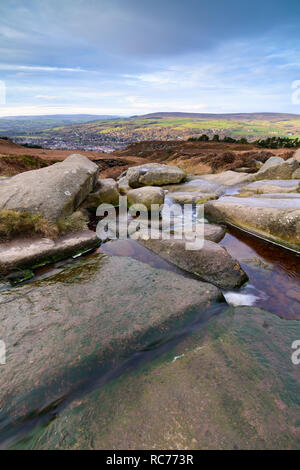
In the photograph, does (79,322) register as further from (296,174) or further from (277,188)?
(296,174)

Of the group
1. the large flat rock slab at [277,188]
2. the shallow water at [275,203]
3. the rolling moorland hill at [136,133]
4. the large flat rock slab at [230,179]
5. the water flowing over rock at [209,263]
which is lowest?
the water flowing over rock at [209,263]

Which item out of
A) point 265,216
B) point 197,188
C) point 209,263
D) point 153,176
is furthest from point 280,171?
point 209,263

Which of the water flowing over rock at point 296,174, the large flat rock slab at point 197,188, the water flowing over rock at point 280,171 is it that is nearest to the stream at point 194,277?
the large flat rock slab at point 197,188

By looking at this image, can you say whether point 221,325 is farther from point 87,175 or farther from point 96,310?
point 87,175

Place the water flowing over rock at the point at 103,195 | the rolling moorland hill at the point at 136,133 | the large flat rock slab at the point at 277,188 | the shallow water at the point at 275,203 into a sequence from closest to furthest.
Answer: the shallow water at the point at 275,203
the water flowing over rock at the point at 103,195
the large flat rock slab at the point at 277,188
the rolling moorland hill at the point at 136,133

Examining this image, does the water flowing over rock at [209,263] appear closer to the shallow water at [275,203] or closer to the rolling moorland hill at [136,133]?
the shallow water at [275,203]

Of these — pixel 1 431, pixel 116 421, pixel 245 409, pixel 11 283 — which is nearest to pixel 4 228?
pixel 11 283
